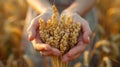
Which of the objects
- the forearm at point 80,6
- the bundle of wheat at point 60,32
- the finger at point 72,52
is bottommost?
the finger at point 72,52

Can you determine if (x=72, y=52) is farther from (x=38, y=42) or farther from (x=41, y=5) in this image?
(x=41, y=5)

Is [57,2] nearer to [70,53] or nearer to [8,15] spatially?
[70,53]

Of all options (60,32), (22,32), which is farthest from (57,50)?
(22,32)

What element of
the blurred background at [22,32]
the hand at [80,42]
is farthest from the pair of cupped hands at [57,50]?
the blurred background at [22,32]

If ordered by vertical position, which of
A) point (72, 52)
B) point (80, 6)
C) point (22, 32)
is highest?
point (22, 32)

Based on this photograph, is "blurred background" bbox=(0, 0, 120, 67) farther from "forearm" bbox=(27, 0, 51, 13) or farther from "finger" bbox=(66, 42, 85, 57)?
"finger" bbox=(66, 42, 85, 57)

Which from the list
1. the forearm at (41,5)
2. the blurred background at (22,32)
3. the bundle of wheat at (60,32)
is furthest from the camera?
the blurred background at (22,32)

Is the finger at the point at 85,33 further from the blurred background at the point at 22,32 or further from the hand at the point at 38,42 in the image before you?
the blurred background at the point at 22,32

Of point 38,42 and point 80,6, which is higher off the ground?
point 80,6

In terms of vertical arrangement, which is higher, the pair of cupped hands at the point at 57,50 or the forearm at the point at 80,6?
the forearm at the point at 80,6

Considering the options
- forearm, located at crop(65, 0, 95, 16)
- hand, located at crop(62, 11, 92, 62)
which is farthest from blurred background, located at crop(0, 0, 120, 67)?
hand, located at crop(62, 11, 92, 62)

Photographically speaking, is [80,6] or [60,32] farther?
[80,6]
